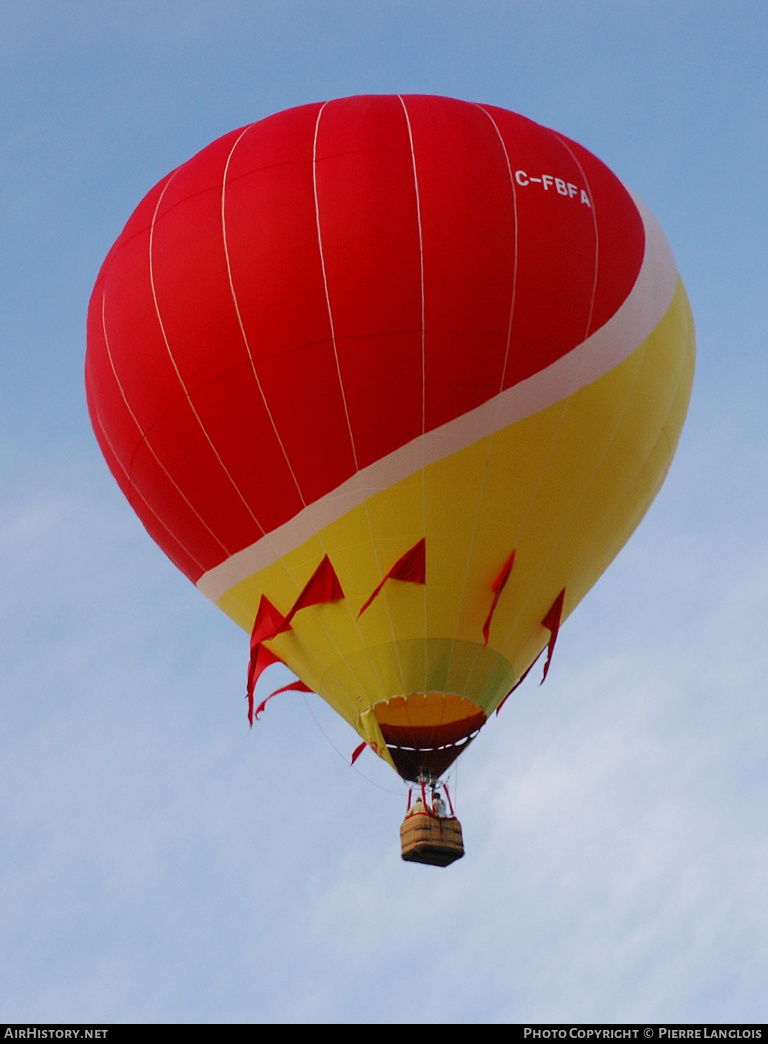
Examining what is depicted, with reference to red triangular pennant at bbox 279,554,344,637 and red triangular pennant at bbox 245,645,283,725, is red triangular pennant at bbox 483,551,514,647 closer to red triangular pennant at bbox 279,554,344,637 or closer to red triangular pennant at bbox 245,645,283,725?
red triangular pennant at bbox 279,554,344,637

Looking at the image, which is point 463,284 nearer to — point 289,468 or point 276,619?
point 289,468

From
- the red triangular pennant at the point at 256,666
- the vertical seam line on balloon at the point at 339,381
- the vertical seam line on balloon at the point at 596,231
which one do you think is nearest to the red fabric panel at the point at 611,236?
the vertical seam line on balloon at the point at 596,231

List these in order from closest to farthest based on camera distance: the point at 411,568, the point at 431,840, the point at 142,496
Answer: the point at 431,840 → the point at 411,568 → the point at 142,496

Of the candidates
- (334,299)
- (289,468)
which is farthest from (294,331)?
(289,468)

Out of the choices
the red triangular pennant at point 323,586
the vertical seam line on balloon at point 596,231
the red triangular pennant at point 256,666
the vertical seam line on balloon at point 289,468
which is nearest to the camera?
the vertical seam line on balloon at point 289,468

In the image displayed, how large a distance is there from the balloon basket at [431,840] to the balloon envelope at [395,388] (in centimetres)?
70

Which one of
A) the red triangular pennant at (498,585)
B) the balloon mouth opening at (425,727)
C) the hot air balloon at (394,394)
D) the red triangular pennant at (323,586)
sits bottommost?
the balloon mouth opening at (425,727)

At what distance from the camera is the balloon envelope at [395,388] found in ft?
60.9

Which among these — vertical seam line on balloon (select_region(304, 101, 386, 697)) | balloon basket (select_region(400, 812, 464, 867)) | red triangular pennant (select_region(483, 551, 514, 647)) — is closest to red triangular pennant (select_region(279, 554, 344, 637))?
vertical seam line on balloon (select_region(304, 101, 386, 697))

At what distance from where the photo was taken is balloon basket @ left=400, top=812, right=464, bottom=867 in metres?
18.5

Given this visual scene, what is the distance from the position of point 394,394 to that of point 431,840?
413 centimetres

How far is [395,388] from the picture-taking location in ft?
60.7

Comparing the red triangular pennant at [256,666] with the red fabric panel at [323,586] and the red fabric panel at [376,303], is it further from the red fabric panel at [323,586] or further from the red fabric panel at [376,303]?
the red fabric panel at [376,303]

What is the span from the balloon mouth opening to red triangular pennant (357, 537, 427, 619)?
3.54 ft
